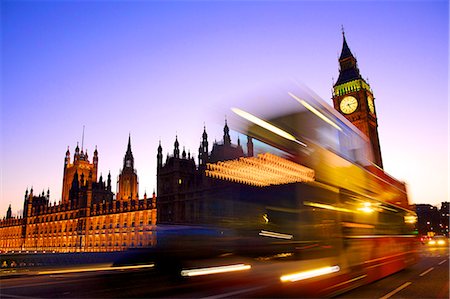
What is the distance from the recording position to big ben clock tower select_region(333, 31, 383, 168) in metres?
59.2

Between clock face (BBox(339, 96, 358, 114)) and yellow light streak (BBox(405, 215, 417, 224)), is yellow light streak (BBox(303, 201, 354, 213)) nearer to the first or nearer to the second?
yellow light streak (BBox(405, 215, 417, 224))

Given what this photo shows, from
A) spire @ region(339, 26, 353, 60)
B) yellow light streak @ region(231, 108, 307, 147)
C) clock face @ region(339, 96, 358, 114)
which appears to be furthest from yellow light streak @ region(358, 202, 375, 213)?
spire @ region(339, 26, 353, 60)

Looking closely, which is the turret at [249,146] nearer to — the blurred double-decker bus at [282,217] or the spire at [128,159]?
the blurred double-decker bus at [282,217]

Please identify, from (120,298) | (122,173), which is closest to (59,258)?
(120,298)

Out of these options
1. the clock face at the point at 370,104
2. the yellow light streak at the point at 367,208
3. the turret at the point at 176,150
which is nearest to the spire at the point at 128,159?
→ the turret at the point at 176,150

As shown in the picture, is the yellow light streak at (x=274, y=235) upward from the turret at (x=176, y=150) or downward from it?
downward

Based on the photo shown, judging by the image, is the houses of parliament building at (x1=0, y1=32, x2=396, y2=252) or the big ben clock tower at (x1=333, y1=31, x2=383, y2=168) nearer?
the houses of parliament building at (x1=0, y1=32, x2=396, y2=252)

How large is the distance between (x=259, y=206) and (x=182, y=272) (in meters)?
1.64

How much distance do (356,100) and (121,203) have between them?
162 feet

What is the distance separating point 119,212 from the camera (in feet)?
218

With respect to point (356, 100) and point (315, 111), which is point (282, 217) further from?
point (356, 100)

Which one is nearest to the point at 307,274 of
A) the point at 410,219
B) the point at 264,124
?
the point at 264,124

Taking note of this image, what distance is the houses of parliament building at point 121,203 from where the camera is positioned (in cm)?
5091

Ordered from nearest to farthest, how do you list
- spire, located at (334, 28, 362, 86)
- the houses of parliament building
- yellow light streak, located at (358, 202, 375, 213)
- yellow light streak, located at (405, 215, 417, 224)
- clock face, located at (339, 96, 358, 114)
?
yellow light streak, located at (358, 202, 375, 213) → yellow light streak, located at (405, 215, 417, 224) → the houses of parliament building → clock face, located at (339, 96, 358, 114) → spire, located at (334, 28, 362, 86)
